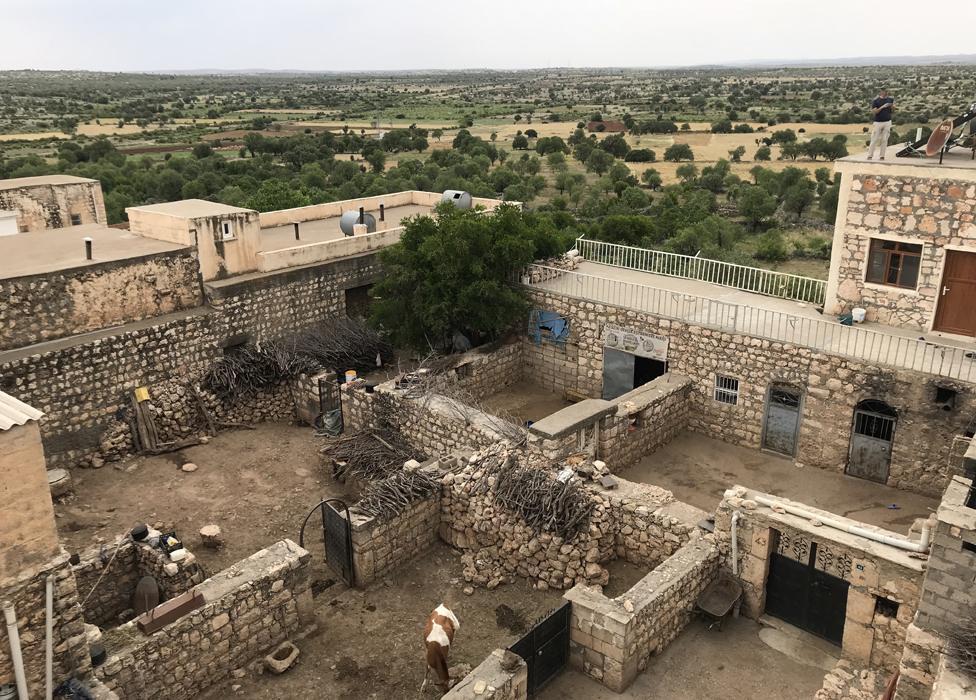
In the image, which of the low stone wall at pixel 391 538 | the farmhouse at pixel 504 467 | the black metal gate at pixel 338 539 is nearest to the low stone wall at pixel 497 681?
the farmhouse at pixel 504 467

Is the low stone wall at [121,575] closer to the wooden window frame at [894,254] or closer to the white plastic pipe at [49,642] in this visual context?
the white plastic pipe at [49,642]

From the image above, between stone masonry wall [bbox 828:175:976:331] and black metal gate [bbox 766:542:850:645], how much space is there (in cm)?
675

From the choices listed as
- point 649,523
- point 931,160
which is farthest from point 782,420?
point 931,160

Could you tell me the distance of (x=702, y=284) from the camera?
18.9 metres

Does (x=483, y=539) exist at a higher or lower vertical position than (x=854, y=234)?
lower

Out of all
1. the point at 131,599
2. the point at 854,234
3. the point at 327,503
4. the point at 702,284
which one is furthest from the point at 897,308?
the point at 131,599

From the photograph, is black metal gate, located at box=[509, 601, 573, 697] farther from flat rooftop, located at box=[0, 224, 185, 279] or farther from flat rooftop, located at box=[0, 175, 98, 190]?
flat rooftop, located at box=[0, 175, 98, 190]

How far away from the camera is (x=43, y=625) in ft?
27.2

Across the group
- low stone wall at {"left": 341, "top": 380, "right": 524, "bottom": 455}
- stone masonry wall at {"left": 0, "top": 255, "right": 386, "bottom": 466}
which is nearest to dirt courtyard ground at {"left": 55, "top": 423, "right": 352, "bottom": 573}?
stone masonry wall at {"left": 0, "top": 255, "right": 386, "bottom": 466}

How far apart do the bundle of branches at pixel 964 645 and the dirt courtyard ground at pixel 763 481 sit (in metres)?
4.74

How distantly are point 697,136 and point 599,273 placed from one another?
209 feet

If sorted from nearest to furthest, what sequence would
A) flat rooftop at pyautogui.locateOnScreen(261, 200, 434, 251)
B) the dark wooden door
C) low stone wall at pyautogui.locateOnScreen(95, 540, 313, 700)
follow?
low stone wall at pyautogui.locateOnScreen(95, 540, 313, 700) → the dark wooden door → flat rooftop at pyautogui.locateOnScreen(261, 200, 434, 251)

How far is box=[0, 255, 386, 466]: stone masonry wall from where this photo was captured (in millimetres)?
15039

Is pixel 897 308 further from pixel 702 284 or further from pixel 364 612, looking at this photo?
pixel 364 612
